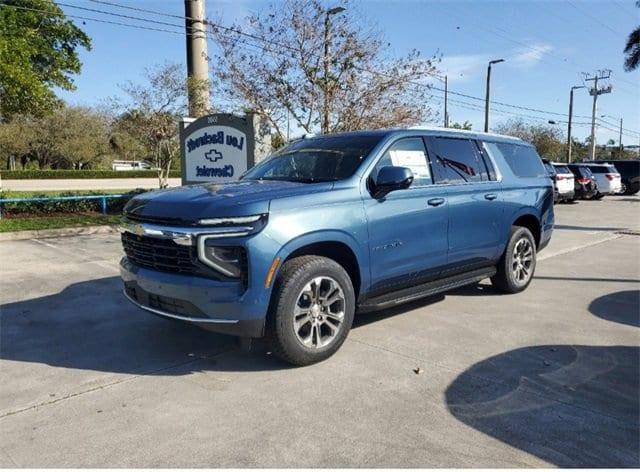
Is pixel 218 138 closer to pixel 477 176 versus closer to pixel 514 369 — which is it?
pixel 477 176

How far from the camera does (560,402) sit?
3.68m

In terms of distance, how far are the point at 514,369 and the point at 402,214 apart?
1576 millimetres

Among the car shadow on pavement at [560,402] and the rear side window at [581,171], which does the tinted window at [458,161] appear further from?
the rear side window at [581,171]

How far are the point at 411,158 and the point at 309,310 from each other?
186 cm

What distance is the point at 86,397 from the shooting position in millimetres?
3762

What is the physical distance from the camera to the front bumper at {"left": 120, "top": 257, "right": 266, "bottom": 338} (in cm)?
385

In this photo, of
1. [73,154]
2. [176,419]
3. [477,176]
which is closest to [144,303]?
[176,419]

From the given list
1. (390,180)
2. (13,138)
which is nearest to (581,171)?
(390,180)

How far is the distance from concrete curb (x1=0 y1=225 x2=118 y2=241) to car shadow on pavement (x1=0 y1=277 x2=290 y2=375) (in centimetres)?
533

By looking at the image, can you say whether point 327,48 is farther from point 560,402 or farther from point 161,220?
point 560,402

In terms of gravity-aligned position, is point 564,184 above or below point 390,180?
below

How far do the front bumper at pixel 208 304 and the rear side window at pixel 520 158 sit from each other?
372 centimetres

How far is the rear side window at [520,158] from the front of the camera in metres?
6.45

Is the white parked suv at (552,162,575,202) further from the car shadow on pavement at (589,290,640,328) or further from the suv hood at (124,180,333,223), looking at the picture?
the suv hood at (124,180,333,223)
